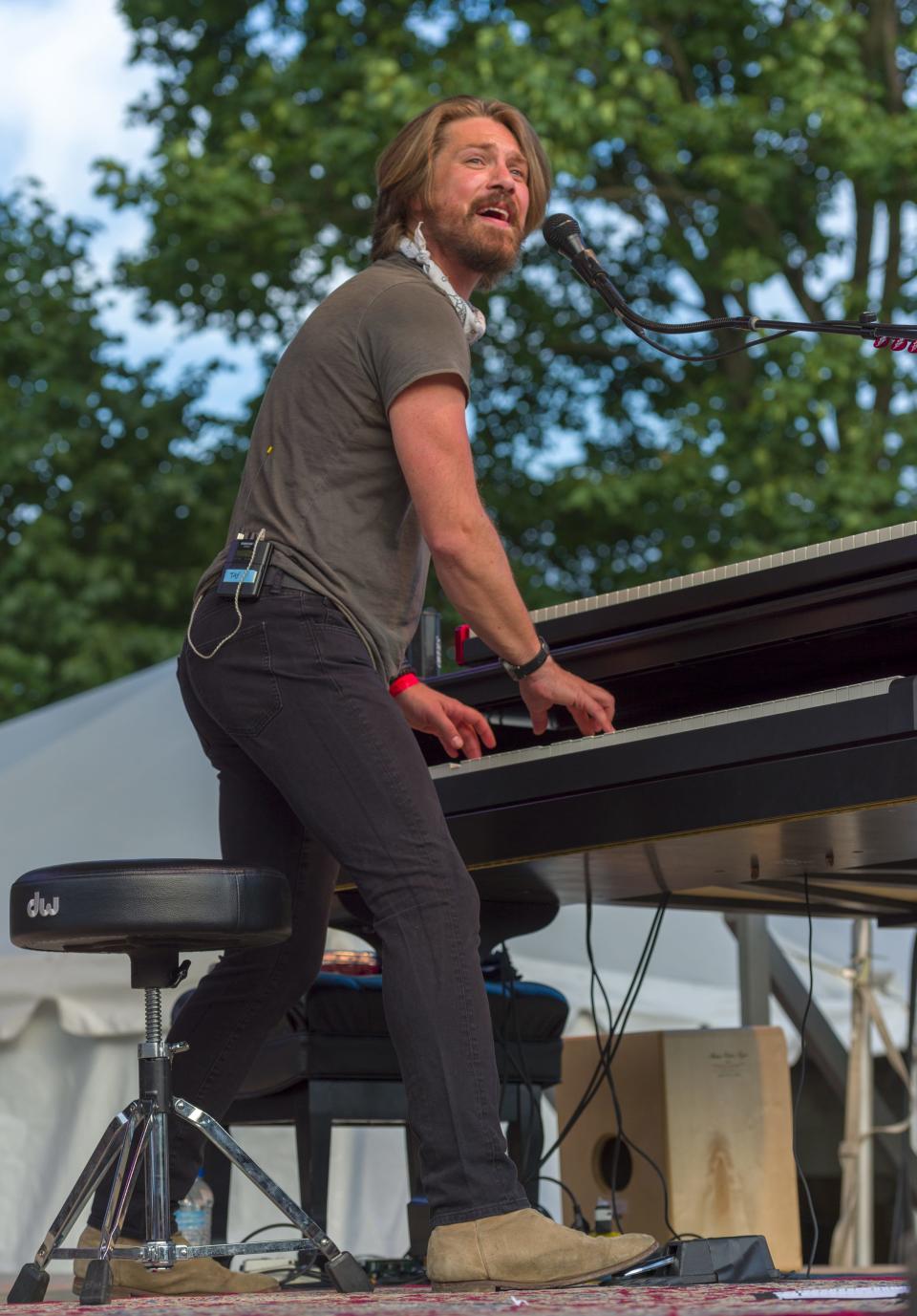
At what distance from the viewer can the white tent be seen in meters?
4.96

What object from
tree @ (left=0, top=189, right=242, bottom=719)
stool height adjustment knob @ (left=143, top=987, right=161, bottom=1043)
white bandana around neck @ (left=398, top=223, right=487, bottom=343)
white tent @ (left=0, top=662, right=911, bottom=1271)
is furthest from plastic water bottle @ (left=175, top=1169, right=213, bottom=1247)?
tree @ (left=0, top=189, right=242, bottom=719)

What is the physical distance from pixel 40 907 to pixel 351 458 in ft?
2.50

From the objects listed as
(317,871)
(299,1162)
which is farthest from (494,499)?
(317,871)

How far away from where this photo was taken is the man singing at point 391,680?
2328 mm

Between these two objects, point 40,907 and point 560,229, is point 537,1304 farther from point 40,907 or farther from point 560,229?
point 560,229

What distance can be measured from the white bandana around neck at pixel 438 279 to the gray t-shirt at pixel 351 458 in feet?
0.15

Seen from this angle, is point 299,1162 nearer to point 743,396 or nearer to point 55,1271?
point 55,1271

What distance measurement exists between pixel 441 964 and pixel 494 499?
9.22 m

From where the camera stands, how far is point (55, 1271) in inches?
195

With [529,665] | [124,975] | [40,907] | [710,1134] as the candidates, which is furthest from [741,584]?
[124,975]

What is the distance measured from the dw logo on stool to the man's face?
110 cm

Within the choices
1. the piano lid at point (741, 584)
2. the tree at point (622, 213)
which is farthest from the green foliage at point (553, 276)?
the piano lid at point (741, 584)

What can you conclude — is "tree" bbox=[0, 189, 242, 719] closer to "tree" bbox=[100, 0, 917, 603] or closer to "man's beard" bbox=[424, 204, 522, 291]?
"tree" bbox=[100, 0, 917, 603]

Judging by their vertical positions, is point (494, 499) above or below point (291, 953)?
above
